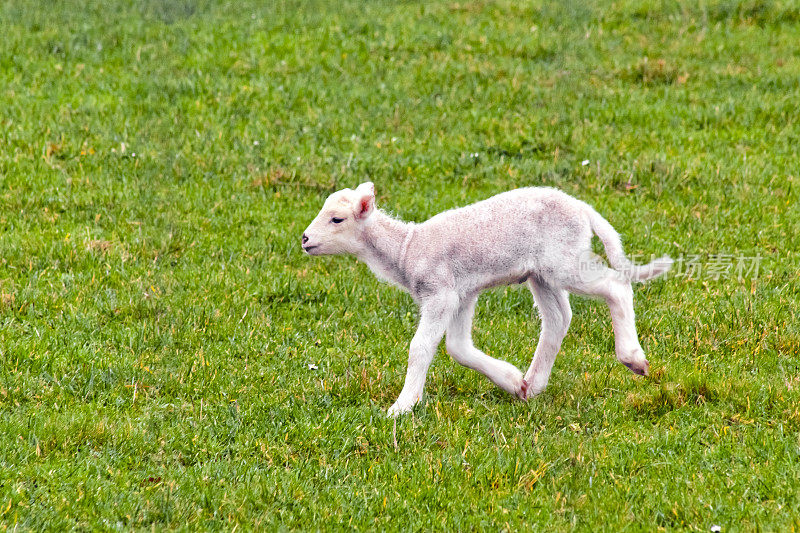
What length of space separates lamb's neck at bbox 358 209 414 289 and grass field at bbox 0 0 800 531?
2.72ft

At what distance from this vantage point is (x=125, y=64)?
14.2 meters

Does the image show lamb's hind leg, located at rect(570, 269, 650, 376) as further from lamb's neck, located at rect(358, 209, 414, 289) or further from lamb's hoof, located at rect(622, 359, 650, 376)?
lamb's neck, located at rect(358, 209, 414, 289)

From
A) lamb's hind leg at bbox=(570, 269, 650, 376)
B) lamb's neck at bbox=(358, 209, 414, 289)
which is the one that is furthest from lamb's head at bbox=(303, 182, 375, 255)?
lamb's hind leg at bbox=(570, 269, 650, 376)

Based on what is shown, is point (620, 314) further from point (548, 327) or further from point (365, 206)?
point (365, 206)

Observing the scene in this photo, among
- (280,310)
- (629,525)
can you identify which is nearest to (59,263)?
(280,310)

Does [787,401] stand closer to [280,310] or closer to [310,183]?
[280,310]

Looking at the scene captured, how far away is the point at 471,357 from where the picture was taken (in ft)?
22.6

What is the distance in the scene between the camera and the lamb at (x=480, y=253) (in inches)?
258

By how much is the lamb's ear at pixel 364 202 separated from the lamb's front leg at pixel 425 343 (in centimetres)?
72

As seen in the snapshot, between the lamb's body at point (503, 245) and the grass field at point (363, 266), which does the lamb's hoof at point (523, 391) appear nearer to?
the grass field at point (363, 266)

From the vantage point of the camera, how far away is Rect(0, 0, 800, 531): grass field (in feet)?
18.8

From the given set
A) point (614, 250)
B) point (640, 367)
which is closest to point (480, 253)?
point (614, 250)

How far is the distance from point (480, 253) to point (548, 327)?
0.81m

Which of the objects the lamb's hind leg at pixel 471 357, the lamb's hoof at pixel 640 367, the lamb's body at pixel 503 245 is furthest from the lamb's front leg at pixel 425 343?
the lamb's hoof at pixel 640 367
